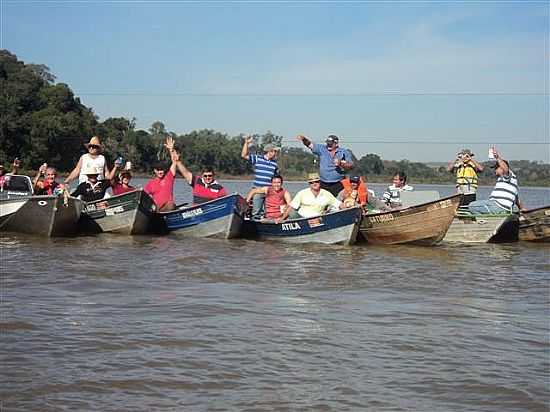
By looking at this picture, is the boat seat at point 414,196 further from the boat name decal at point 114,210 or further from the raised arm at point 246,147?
the boat name decal at point 114,210

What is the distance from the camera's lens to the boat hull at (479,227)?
14.0 m

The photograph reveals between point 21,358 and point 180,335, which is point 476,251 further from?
point 21,358

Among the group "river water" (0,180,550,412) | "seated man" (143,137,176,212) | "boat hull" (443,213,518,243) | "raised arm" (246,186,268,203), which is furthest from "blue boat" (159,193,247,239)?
"boat hull" (443,213,518,243)

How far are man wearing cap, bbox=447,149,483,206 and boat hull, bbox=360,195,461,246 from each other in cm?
226

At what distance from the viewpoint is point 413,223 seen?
43.1ft

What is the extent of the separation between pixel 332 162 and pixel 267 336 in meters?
8.04

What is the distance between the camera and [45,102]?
68312 millimetres

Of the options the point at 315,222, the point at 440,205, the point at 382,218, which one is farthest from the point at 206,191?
the point at 440,205

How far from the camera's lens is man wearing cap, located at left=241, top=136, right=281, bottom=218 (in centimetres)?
1406

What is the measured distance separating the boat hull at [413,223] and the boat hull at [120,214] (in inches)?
155

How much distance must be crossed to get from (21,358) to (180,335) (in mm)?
1223

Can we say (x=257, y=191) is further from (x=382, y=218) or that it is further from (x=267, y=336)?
(x=267, y=336)

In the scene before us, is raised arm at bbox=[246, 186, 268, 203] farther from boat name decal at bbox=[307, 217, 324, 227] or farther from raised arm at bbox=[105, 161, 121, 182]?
raised arm at bbox=[105, 161, 121, 182]

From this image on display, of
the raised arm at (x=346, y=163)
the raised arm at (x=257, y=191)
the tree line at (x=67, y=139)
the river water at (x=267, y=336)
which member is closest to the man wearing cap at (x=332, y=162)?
the raised arm at (x=346, y=163)
